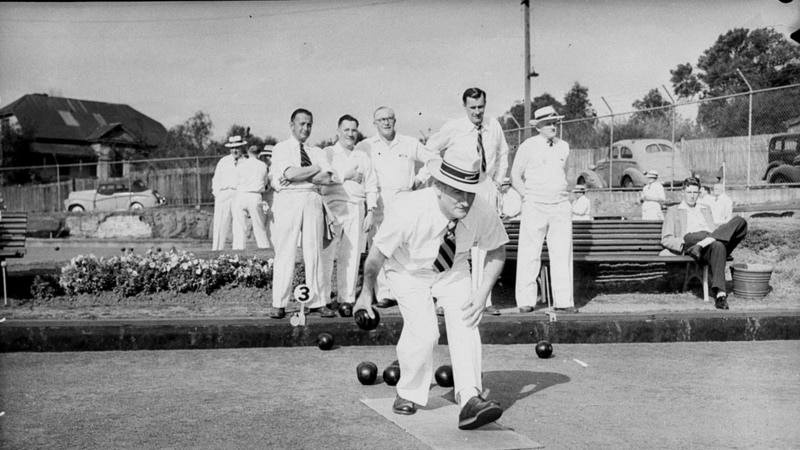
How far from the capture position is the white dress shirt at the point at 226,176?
46.8ft

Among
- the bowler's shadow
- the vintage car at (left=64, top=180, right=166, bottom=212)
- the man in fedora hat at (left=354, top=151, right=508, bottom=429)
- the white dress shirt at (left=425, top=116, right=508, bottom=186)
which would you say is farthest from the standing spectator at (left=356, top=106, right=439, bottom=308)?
the vintage car at (left=64, top=180, right=166, bottom=212)

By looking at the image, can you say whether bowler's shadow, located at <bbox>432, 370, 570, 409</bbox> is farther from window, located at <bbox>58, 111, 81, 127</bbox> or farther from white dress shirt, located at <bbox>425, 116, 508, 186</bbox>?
window, located at <bbox>58, 111, 81, 127</bbox>

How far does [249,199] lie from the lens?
14.1 meters

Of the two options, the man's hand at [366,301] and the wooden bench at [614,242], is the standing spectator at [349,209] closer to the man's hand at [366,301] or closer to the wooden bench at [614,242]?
the wooden bench at [614,242]

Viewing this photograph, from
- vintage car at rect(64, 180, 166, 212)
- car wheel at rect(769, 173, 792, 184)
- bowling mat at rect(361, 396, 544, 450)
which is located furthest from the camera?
vintage car at rect(64, 180, 166, 212)

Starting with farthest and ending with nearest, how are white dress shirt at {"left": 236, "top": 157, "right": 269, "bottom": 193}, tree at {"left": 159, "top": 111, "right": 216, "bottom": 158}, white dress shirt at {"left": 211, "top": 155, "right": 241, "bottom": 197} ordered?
tree at {"left": 159, "top": 111, "right": 216, "bottom": 158} < white dress shirt at {"left": 211, "top": 155, "right": 241, "bottom": 197} < white dress shirt at {"left": 236, "top": 157, "right": 269, "bottom": 193}

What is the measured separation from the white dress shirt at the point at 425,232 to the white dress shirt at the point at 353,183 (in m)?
3.83

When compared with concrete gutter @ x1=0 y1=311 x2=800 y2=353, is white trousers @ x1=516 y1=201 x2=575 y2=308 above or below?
above

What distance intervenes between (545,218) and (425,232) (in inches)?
176

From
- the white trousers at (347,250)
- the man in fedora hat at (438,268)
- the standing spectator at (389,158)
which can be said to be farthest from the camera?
the standing spectator at (389,158)

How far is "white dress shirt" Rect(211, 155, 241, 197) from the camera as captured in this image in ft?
46.8

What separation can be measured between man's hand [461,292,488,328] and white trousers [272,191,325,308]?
367 centimetres

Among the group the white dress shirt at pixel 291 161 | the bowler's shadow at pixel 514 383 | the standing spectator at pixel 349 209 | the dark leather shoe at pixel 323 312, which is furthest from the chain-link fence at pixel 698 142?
the bowler's shadow at pixel 514 383

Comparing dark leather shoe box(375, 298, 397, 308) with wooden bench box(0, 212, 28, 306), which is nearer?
dark leather shoe box(375, 298, 397, 308)
